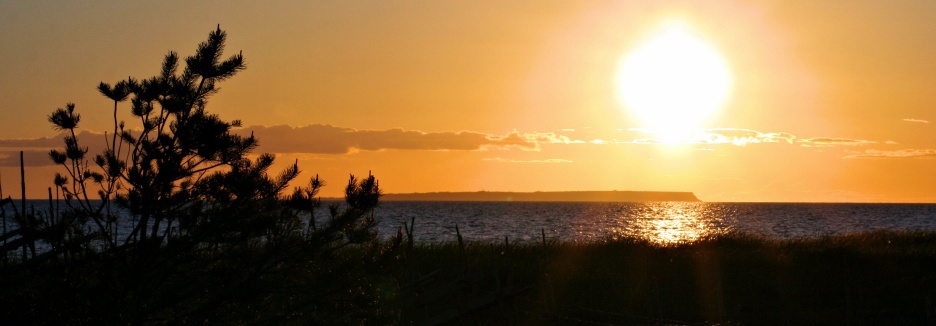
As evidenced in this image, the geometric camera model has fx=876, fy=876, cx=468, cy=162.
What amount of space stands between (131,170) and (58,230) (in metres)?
0.93

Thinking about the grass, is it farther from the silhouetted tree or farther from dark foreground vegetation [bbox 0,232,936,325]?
the silhouetted tree

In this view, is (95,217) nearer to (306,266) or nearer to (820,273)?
(306,266)

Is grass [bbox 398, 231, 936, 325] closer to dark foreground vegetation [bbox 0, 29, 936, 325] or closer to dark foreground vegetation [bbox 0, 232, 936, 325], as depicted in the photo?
dark foreground vegetation [bbox 0, 232, 936, 325]

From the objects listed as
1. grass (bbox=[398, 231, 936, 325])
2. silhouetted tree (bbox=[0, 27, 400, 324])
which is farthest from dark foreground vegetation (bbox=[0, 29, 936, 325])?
grass (bbox=[398, 231, 936, 325])

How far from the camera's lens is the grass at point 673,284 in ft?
73.6

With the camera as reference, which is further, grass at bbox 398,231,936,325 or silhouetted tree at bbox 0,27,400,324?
grass at bbox 398,231,936,325

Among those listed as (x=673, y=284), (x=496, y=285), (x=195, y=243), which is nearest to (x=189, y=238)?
(x=195, y=243)

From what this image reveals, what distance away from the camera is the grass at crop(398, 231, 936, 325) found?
2242 cm

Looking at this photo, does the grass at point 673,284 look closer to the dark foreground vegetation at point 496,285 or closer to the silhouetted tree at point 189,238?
the dark foreground vegetation at point 496,285

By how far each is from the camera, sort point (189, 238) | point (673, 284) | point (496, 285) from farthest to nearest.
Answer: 1. point (673, 284)
2. point (496, 285)
3. point (189, 238)

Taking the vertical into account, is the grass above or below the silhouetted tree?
below

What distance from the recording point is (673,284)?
28500mm

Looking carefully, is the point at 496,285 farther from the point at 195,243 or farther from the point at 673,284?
the point at 195,243

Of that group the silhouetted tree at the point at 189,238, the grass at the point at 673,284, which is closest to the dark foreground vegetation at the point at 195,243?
the silhouetted tree at the point at 189,238
